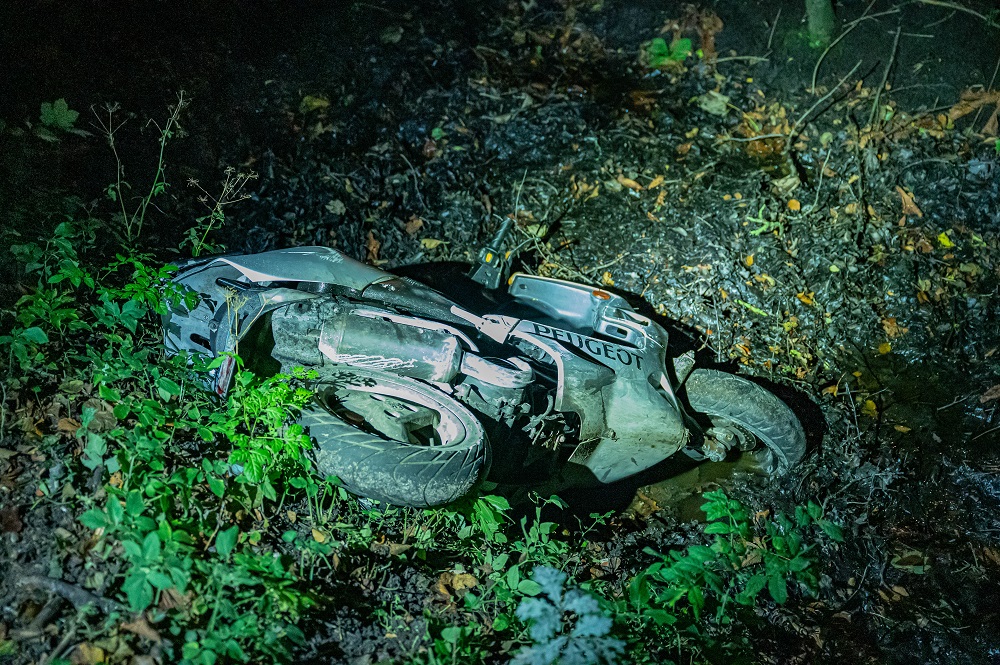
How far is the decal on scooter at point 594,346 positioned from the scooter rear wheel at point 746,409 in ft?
1.51

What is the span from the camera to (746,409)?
12.3ft

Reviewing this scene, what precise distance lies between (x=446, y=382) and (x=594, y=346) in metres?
0.87

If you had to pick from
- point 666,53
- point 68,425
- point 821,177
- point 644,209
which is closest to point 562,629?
point 68,425

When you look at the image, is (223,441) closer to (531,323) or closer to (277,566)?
(277,566)

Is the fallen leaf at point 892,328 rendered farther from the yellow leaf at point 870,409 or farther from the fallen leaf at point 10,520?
the fallen leaf at point 10,520

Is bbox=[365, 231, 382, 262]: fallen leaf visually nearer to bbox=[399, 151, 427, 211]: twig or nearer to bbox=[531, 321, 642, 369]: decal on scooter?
bbox=[399, 151, 427, 211]: twig

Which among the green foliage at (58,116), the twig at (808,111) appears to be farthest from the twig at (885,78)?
the green foliage at (58,116)

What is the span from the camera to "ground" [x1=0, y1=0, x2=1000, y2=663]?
3.46 metres

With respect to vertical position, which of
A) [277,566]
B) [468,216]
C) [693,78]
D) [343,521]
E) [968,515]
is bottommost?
[968,515]

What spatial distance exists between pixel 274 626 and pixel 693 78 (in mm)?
5425

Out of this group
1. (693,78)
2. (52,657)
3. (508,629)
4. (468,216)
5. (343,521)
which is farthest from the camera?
(693,78)

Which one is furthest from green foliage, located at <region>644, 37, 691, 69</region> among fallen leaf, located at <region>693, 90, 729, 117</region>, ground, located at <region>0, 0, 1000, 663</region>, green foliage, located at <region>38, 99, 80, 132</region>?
green foliage, located at <region>38, 99, 80, 132</region>

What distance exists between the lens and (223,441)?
3434 mm

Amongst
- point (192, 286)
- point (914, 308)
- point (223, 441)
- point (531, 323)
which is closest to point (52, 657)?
point (223, 441)
